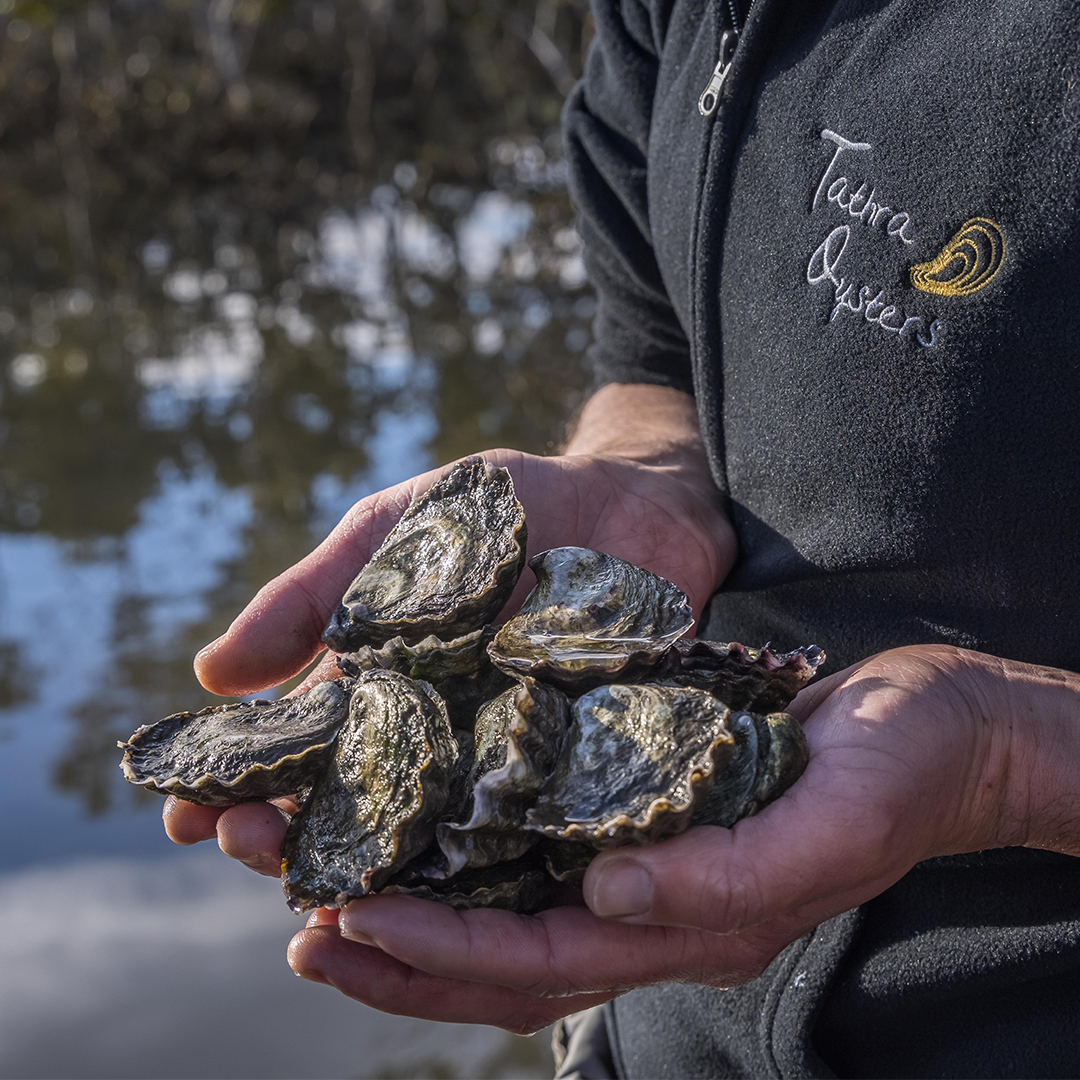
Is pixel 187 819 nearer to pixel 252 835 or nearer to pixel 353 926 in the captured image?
pixel 252 835

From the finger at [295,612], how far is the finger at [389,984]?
0.48 metres

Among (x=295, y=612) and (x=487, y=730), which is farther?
(x=295, y=612)

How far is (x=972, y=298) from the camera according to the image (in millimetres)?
1354

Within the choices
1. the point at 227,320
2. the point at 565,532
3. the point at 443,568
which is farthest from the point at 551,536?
the point at 227,320

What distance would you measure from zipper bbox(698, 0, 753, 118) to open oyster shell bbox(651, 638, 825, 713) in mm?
937

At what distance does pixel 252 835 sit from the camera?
1.46 m

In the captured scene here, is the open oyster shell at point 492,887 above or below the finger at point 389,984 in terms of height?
above

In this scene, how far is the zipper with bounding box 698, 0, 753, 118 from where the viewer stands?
1683 millimetres

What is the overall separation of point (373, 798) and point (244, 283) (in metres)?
9.73

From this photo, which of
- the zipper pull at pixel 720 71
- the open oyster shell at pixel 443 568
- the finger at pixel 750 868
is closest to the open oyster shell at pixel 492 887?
the finger at pixel 750 868

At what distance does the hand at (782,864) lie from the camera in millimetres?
1185

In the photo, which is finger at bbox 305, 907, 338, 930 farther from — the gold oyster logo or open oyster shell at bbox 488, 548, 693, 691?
the gold oyster logo

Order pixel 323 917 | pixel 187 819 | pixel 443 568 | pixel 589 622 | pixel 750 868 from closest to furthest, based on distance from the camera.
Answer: pixel 750 868
pixel 323 917
pixel 187 819
pixel 589 622
pixel 443 568

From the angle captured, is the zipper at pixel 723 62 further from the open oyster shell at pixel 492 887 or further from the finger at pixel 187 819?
the finger at pixel 187 819
